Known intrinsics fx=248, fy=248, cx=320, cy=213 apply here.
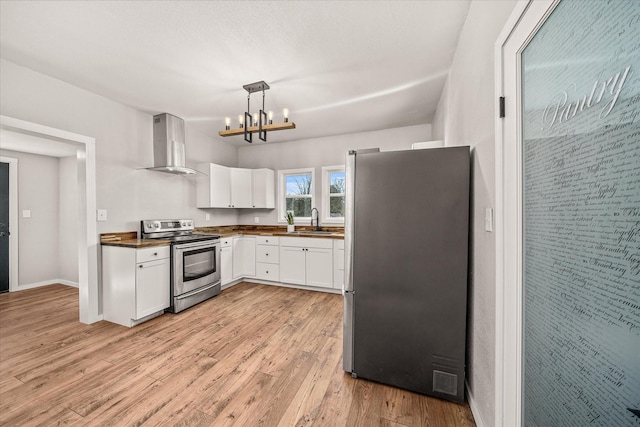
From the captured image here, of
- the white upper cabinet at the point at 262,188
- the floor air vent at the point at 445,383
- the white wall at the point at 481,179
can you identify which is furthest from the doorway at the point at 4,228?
the white wall at the point at 481,179

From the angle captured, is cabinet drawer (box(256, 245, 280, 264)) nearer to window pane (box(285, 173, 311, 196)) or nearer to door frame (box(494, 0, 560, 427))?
window pane (box(285, 173, 311, 196))

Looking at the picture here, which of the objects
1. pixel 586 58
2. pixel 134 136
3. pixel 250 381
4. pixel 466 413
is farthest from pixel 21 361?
pixel 586 58

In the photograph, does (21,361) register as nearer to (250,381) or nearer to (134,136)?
(250,381)

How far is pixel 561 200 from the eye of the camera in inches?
30.7

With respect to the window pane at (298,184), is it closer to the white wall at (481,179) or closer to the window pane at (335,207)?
the window pane at (335,207)

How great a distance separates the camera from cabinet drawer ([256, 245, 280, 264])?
4.10 metres

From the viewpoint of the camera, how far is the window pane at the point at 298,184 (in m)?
4.73

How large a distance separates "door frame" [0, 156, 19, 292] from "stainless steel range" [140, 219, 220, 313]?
2431mm

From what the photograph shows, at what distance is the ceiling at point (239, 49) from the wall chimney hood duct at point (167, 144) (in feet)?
0.83

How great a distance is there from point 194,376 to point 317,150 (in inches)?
148

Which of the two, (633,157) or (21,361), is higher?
(633,157)

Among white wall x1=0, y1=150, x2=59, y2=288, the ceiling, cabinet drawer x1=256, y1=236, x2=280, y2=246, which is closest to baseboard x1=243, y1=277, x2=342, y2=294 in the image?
cabinet drawer x1=256, y1=236, x2=280, y2=246

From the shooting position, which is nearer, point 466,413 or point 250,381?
point 466,413

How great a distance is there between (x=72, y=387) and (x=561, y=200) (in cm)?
297
